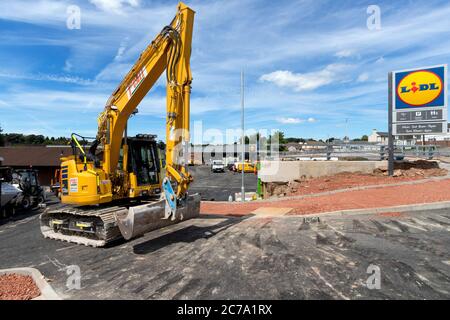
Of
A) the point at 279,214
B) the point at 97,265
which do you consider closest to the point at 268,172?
the point at 279,214

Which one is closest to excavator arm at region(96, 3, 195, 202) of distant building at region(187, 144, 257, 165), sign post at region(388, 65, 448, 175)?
sign post at region(388, 65, 448, 175)

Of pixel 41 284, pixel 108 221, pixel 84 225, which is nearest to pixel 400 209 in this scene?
pixel 108 221

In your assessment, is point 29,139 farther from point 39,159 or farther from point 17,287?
point 17,287

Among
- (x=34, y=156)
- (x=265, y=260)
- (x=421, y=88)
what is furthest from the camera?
(x=34, y=156)

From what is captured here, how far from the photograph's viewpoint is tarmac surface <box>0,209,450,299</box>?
17.5 ft

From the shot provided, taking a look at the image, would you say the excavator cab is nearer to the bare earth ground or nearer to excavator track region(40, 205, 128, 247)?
excavator track region(40, 205, 128, 247)

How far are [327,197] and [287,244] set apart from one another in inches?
289

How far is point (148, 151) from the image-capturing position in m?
10.5

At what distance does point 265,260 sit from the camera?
6.80m

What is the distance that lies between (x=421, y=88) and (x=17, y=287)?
1959 centimetres

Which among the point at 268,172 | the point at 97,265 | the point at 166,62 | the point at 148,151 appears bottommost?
the point at 97,265

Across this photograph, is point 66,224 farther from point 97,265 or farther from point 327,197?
point 327,197

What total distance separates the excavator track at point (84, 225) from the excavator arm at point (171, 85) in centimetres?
133
